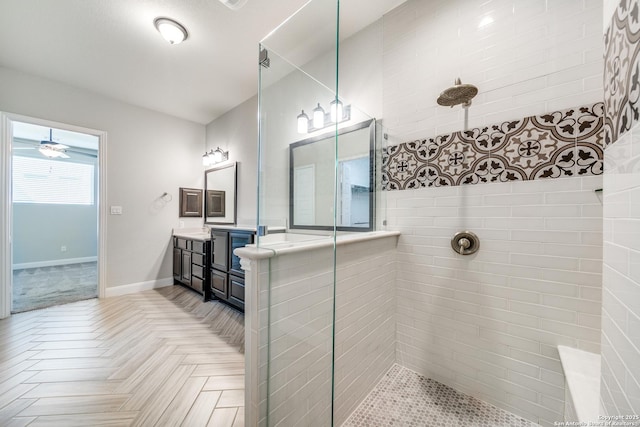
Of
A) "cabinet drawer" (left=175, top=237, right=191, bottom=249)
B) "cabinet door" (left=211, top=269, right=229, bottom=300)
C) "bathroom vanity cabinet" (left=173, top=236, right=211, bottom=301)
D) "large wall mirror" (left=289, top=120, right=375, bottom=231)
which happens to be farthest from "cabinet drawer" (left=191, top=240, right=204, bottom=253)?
"large wall mirror" (left=289, top=120, right=375, bottom=231)

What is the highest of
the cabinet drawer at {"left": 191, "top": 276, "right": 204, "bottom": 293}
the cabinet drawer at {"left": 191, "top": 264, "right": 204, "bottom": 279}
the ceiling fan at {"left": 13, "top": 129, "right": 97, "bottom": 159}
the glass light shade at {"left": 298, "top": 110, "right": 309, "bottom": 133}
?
the ceiling fan at {"left": 13, "top": 129, "right": 97, "bottom": 159}

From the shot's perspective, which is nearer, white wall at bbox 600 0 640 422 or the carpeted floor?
white wall at bbox 600 0 640 422

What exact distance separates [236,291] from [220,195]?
1.69 m

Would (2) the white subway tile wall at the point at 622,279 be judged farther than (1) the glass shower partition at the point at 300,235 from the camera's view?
No

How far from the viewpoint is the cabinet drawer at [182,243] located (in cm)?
336

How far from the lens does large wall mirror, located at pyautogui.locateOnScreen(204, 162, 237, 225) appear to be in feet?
11.3

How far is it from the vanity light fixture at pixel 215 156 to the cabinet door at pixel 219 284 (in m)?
1.73

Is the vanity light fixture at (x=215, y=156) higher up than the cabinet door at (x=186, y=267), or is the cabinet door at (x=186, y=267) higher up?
the vanity light fixture at (x=215, y=156)

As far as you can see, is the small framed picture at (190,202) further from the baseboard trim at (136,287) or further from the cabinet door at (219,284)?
the cabinet door at (219,284)

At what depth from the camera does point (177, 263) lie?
3574 mm

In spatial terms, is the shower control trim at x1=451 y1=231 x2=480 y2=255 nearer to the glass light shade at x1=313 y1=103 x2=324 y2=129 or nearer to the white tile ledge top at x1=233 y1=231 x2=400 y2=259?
the white tile ledge top at x1=233 y1=231 x2=400 y2=259

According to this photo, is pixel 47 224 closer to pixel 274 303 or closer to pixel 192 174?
pixel 192 174

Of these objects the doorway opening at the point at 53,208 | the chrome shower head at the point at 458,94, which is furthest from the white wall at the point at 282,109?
the doorway opening at the point at 53,208

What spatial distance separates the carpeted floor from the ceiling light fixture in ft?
11.1
